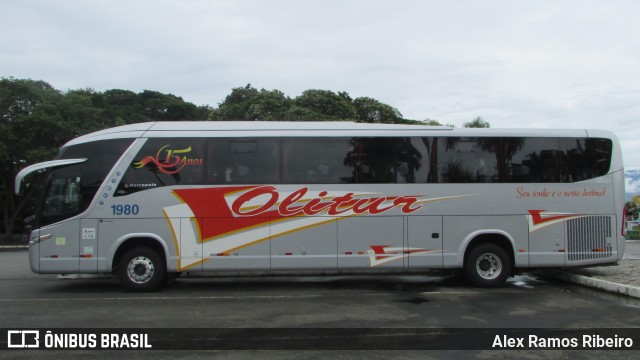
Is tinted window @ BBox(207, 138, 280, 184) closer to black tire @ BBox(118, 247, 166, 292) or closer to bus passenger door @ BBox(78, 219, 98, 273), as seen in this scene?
black tire @ BBox(118, 247, 166, 292)

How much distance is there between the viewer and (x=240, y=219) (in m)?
10.1

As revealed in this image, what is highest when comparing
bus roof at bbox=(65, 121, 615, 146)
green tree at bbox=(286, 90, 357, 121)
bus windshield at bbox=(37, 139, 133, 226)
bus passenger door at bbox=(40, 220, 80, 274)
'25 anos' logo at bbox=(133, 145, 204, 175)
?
green tree at bbox=(286, 90, 357, 121)

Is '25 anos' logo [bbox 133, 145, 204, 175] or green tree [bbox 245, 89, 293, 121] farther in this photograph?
green tree [bbox 245, 89, 293, 121]

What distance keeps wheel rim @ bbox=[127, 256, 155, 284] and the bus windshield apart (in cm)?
150

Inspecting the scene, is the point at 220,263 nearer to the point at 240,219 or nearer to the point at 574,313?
the point at 240,219

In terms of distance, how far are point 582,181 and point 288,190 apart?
6.27 metres

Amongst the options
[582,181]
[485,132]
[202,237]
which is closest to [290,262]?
[202,237]

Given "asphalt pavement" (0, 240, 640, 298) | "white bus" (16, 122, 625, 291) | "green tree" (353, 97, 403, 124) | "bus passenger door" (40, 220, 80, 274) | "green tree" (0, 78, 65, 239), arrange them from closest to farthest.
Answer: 1. "asphalt pavement" (0, 240, 640, 298)
2. "bus passenger door" (40, 220, 80, 274)
3. "white bus" (16, 122, 625, 291)
4. "green tree" (0, 78, 65, 239)
5. "green tree" (353, 97, 403, 124)

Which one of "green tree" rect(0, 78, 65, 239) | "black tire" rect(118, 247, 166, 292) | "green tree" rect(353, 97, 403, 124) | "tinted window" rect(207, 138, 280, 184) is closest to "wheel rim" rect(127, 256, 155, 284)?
"black tire" rect(118, 247, 166, 292)

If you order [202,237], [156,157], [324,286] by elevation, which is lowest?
[324,286]

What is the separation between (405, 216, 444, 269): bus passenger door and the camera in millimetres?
10312

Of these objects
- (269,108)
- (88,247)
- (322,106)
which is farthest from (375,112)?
(88,247)

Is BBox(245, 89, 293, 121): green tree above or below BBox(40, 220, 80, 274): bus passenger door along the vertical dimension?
above

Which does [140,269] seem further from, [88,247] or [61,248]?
[61,248]
